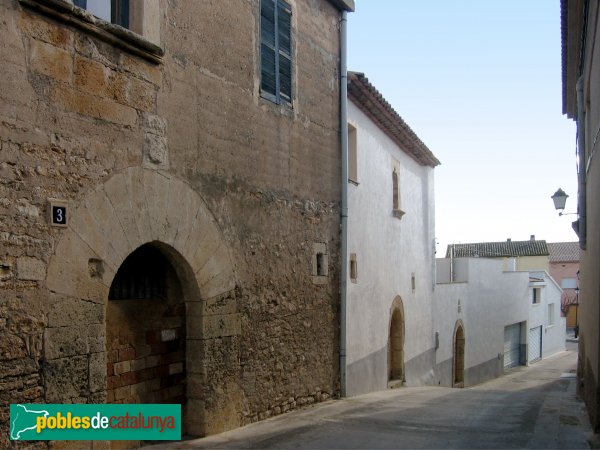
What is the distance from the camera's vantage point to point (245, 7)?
24.0 feet

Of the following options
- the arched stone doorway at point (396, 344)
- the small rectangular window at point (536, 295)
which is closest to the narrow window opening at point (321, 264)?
the arched stone doorway at point (396, 344)

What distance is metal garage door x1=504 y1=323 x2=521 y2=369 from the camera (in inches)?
1022

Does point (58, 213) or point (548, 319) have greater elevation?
point (58, 213)

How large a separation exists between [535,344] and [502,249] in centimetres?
2116

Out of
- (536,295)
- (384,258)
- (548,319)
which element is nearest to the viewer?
(384,258)

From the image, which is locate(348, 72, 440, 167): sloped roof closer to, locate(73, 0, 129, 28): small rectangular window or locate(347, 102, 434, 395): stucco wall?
locate(347, 102, 434, 395): stucco wall

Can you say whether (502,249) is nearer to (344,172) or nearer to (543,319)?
(543,319)

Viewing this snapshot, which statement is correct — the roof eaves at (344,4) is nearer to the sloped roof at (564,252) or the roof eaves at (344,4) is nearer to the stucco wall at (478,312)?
the stucco wall at (478,312)

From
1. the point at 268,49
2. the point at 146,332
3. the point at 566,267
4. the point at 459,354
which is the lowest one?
the point at 459,354

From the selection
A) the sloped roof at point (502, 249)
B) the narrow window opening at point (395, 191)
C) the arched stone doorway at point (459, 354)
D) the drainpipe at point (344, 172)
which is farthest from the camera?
the sloped roof at point (502, 249)

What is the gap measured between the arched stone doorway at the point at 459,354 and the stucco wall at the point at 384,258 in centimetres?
311

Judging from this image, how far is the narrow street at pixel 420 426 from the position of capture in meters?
6.29

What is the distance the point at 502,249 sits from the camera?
50.7 metres

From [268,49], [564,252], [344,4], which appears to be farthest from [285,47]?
[564,252]
